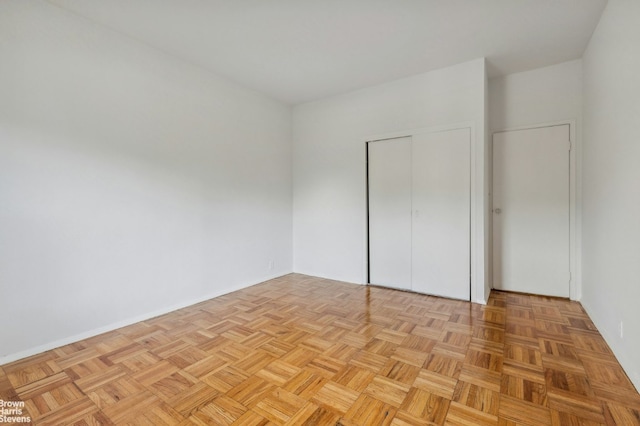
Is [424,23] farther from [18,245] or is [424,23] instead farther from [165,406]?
[18,245]

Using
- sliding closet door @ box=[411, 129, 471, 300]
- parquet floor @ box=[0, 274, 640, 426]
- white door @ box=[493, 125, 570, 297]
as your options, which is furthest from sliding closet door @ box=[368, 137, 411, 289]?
white door @ box=[493, 125, 570, 297]

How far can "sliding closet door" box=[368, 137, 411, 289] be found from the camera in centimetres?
396

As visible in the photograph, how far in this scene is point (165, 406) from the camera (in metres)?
1.76

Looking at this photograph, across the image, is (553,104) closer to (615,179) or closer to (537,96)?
(537,96)

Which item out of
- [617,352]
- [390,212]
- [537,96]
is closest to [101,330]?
[390,212]

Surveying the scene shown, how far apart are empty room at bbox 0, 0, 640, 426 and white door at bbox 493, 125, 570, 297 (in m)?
0.02

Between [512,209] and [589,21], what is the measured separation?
203 centimetres

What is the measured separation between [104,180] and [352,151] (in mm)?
3012

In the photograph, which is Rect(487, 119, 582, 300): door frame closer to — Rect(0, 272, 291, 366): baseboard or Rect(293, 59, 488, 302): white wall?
Rect(293, 59, 488, 302): white wall

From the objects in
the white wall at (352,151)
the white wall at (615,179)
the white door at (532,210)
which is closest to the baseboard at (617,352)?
the white wall at (615,179)

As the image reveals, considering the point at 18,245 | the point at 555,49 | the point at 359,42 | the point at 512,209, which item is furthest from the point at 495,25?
the point at 18,245

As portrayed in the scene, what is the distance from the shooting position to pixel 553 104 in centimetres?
356

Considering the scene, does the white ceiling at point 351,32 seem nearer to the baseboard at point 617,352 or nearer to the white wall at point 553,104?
the white wall at point 553,104

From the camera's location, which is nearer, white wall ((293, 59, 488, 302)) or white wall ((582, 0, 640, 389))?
A: white wall ((582, 0, 640, 389))
